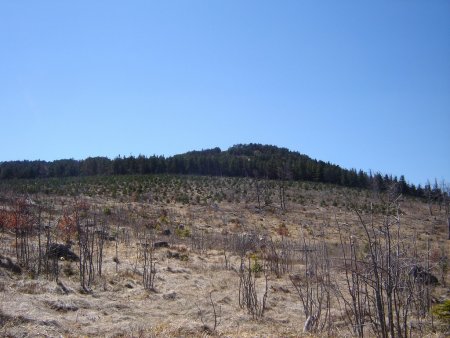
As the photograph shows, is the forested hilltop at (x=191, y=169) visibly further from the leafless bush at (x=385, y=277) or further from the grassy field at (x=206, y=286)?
the leafless bush at (x=385, y=277)

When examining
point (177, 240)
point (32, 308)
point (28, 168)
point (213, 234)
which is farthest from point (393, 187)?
point (28, 168)

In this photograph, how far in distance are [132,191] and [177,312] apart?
4205 centimetres

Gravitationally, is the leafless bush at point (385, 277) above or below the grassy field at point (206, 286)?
above

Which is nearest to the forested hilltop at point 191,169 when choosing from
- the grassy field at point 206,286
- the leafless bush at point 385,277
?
the grassy field at point 206,286

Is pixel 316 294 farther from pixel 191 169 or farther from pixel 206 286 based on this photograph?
pixel 191 169

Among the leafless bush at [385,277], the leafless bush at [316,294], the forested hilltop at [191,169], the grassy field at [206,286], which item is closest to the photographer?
the leafless bush at [385,277]

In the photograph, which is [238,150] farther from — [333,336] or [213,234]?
[333,336]

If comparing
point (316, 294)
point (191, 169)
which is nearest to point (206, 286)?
point (316, 294)

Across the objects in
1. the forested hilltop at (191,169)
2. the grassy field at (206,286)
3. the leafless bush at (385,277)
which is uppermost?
the forested hilltop at (191,169)

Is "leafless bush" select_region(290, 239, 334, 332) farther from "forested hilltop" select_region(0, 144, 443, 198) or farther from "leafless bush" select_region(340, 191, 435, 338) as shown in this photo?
"forested hilltop" select_region(0, 144, 443, 198)

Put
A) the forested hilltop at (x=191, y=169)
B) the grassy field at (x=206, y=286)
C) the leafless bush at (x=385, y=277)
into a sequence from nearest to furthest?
the leafless bush at (x=385, y=277), the grassy field at (x=206, y=286), the forested hilltop at (x=191, y=169)

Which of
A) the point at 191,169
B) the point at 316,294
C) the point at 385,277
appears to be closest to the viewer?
the point at 385,277

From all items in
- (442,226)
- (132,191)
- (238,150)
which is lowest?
(442,226)

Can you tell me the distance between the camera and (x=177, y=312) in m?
10.7
